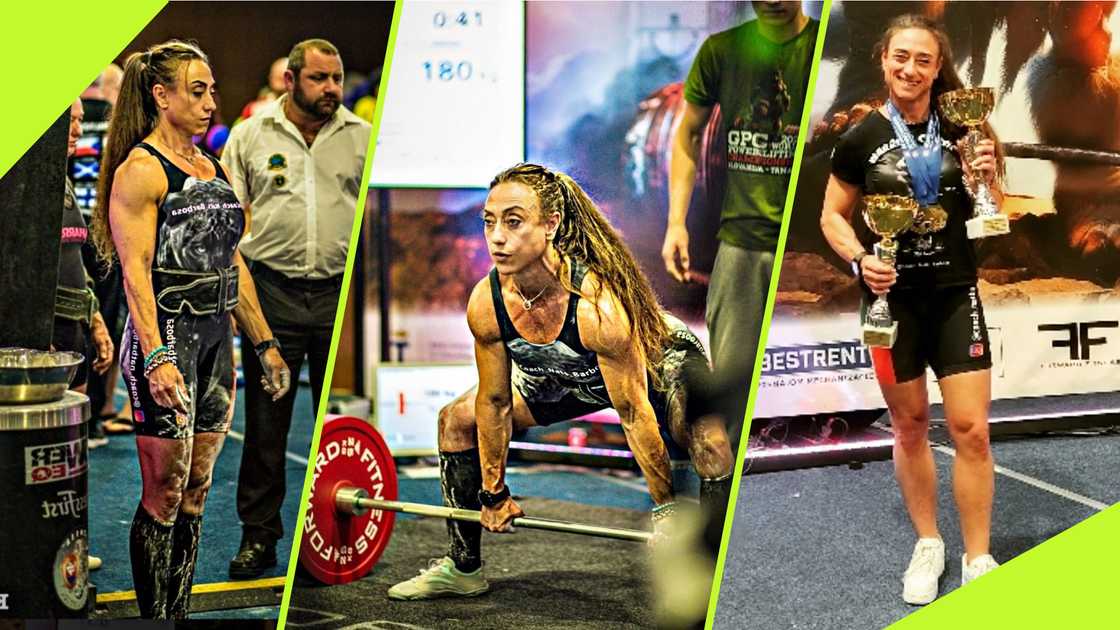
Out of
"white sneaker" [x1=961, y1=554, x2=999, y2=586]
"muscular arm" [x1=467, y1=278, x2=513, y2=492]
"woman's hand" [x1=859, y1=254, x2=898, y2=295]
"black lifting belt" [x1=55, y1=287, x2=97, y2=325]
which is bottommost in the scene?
"white sneaker" [x1=961, y1=554, x2=999, y2=586]

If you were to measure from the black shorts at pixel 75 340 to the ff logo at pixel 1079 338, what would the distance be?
9.57 feet

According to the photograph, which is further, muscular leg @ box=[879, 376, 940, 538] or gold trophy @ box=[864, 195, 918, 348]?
muscular leg @ box=[879, 376, 940, 538]

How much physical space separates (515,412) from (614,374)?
33cm

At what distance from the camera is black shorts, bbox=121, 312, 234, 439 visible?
15.3 feet

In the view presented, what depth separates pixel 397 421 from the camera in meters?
4.88

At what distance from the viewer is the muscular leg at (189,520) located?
4805mm

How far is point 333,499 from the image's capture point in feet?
16.1

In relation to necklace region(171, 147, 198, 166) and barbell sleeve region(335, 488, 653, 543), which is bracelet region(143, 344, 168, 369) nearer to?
necklace region(171, 147, 198, 166)

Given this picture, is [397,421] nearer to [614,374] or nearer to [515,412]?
[515,412]

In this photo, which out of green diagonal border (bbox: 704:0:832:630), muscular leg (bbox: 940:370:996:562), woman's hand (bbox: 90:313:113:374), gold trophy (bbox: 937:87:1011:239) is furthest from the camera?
woman's hand (bbox: 90:313:113:374)

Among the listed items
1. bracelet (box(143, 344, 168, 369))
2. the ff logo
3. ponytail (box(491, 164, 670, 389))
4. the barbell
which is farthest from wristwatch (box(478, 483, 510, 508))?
the ff logo

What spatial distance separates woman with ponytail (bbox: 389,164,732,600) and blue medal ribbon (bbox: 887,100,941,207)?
2.53 ft

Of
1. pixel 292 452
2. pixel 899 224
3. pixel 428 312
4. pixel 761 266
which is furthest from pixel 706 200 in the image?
pixel 292 452

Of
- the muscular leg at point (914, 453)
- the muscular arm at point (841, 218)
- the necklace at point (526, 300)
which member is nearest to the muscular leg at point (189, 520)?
the necklace at point (526, 300)
